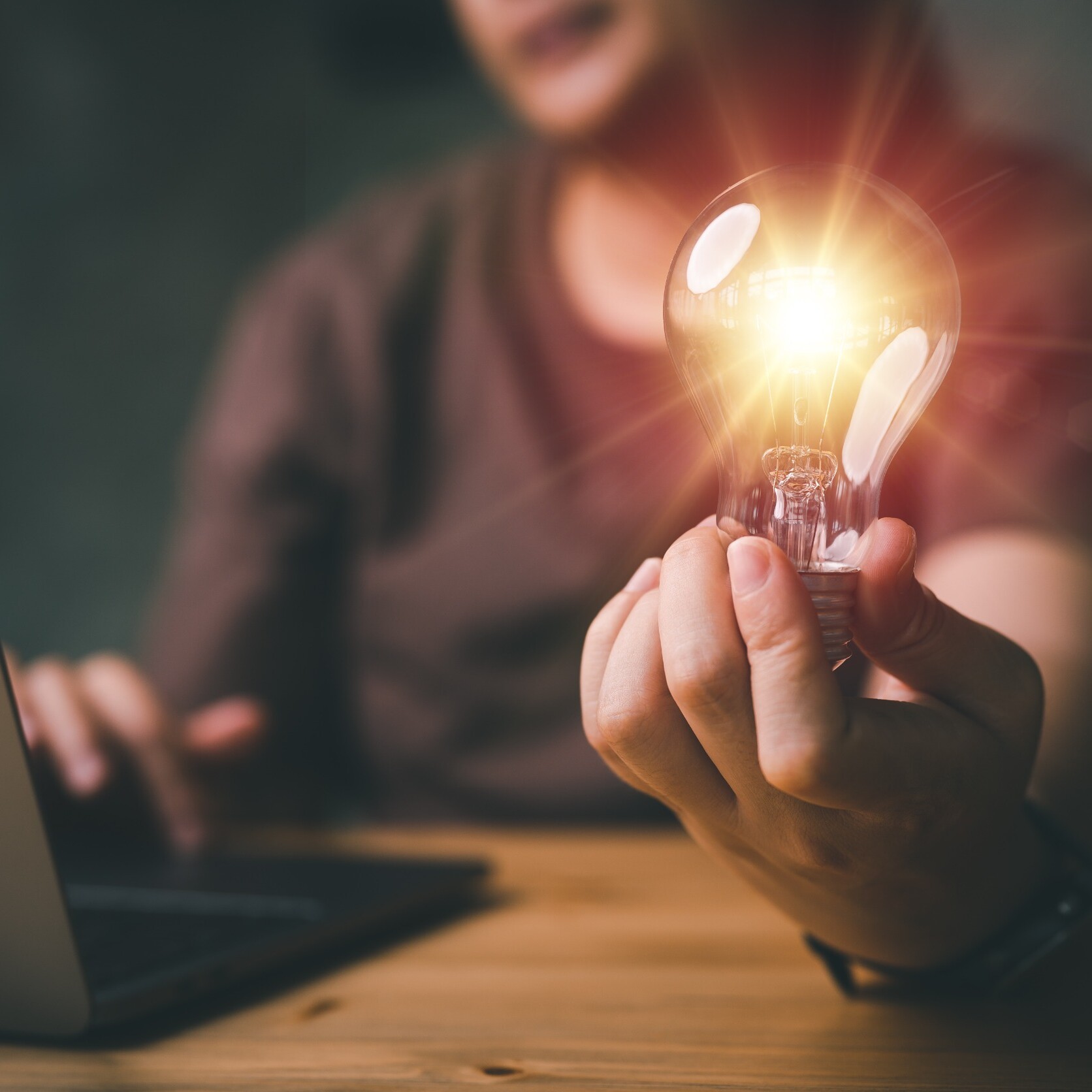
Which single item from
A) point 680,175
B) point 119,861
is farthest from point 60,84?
point 119,861

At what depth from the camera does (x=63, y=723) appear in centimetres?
48

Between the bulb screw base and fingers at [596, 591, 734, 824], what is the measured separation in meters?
0.03

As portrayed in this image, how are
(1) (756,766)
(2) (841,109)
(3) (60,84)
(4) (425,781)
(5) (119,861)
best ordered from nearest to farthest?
(1) (756,766) < (5) (119,861) < (2) (841,109) < (4) (425,781) < (3) (60,84)

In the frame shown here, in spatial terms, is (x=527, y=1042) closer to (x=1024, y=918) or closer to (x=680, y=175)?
(x=1024, y=918)

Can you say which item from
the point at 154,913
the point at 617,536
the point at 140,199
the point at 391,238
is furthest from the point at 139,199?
the point at 154,913

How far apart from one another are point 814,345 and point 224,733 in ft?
1.37

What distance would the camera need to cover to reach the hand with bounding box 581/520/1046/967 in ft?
0.59

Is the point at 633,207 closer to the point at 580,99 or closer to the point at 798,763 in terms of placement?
the point at 580,99

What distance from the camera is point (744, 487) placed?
230mm

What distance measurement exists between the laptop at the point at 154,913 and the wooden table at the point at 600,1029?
1 cm

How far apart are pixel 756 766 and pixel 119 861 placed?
351 millimetres

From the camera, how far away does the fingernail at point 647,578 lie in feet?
0.73

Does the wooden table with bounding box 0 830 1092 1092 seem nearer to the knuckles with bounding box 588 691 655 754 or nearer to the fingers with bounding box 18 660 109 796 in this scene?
the knuckles with bounding box 588 691 655 754

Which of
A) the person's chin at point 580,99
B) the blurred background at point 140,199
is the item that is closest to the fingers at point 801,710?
the person's chin at point 580,99
